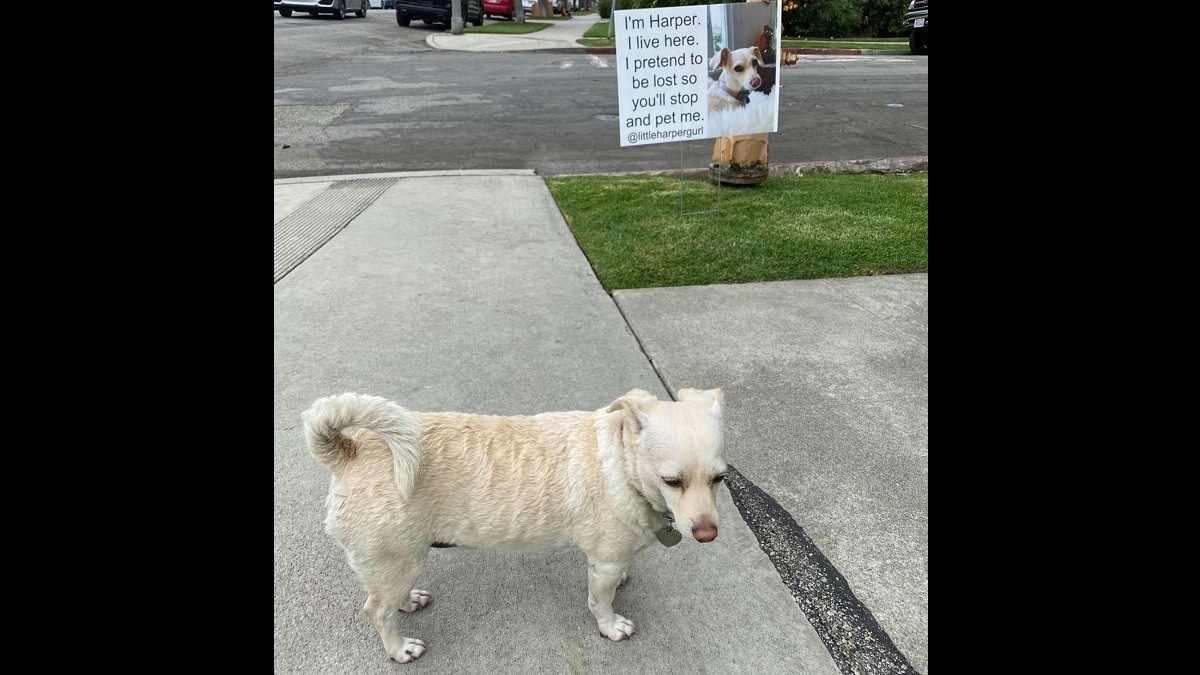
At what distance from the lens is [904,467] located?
313 centimetres

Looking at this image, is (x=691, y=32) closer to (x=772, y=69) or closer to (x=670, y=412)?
(x=772, y=69)

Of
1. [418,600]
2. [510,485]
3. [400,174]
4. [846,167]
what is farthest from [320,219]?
[846,167]

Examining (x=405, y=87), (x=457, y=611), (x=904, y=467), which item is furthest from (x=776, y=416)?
(x=405, y=87)

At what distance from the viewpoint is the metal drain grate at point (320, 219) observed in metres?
5.66

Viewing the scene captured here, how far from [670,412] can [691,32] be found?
205 inches

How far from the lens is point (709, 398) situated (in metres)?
2.15

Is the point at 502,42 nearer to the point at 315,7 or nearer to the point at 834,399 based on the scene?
the point at 315,7

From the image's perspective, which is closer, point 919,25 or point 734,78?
point 734,78

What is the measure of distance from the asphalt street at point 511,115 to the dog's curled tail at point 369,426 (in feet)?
18.0

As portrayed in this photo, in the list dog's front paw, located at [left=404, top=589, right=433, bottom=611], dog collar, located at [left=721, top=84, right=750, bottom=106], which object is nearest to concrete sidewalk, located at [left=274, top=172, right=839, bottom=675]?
dog's front paw, located at [left=404, top=589, right=433, bottom=611]

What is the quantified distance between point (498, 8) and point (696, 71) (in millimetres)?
34170

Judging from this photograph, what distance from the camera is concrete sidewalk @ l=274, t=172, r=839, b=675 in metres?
2.23

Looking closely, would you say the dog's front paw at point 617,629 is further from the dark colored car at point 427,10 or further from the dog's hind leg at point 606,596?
the dark colored car at point 427,10

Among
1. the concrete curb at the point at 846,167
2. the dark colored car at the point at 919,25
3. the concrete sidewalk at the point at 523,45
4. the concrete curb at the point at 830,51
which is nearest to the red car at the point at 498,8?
the concrete sidewalk at the point at 523,45
